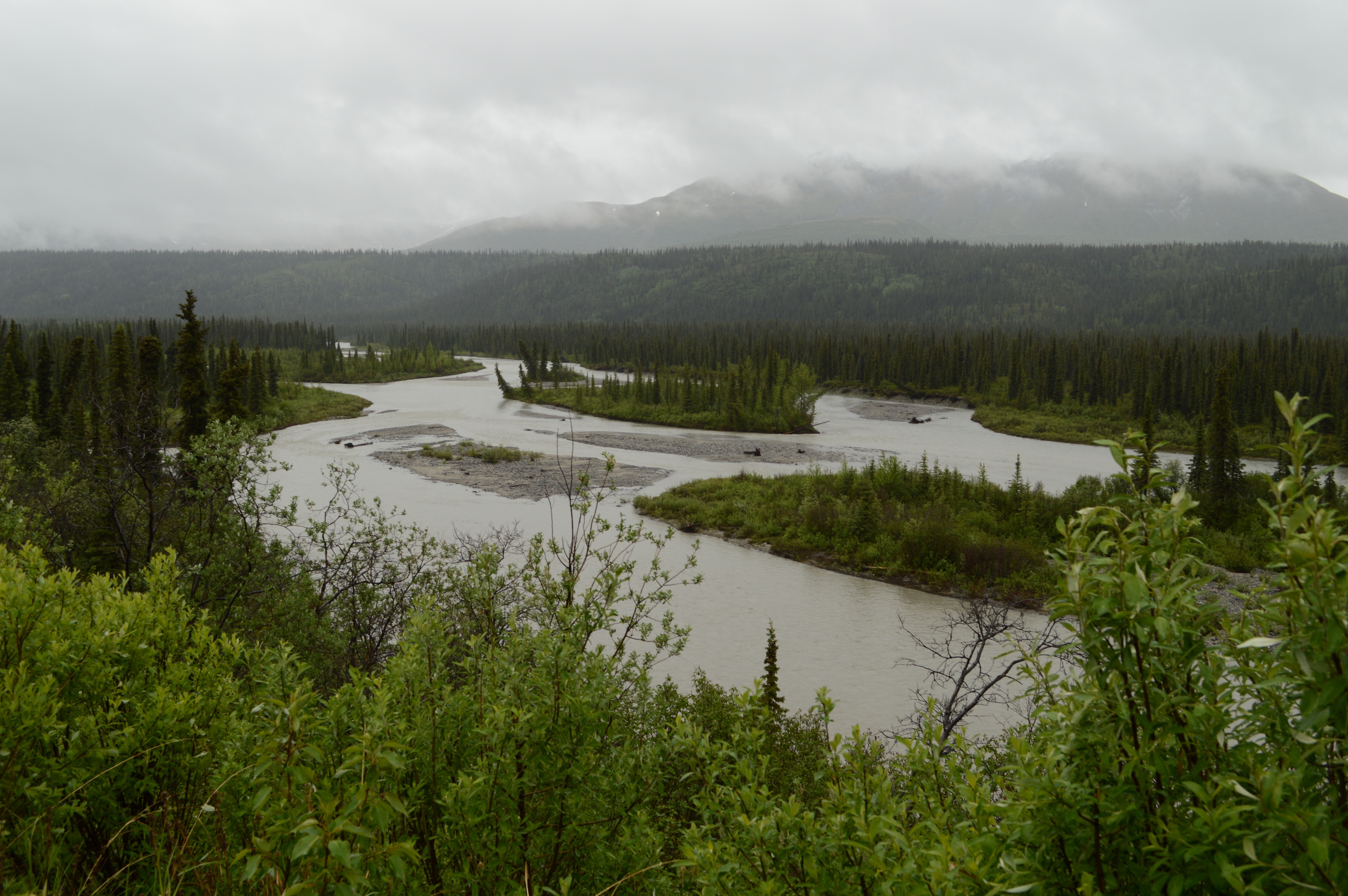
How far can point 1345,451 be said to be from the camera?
50.9m

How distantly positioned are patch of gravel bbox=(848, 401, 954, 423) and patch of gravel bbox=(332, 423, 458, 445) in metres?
40.4

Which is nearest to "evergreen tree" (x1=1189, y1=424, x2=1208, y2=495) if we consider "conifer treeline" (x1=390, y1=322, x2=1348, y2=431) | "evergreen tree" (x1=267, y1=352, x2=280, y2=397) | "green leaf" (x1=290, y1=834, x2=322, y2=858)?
"conifer treeline" (x1=390, y1=322, x2=1348, y2=431)

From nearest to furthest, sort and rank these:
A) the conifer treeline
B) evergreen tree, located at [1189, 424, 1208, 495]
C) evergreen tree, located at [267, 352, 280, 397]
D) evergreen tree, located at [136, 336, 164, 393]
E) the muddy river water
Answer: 1. the muddy river water
2. evergreen tree, located at [136, 336, 164, 393]
3. evergreen tree, located at [1189, 424, 1208, 495]
4. the conifer treeline
5. evergreen tree, located at [267, 352, 280, 397]

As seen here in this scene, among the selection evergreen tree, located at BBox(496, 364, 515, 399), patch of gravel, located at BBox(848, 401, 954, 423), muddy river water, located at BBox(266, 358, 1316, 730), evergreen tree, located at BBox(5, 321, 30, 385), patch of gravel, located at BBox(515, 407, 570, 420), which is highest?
evergreen tree, located at BBox(5, 321, 30, 385)

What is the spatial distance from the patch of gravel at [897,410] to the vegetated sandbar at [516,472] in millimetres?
37742

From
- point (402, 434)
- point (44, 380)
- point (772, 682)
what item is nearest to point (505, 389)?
point (402, 434)

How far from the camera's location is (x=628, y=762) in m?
4.05

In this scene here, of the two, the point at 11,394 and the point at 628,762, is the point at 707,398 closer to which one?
the point at 11,394

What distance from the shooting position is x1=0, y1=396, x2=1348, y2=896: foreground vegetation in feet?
6.95

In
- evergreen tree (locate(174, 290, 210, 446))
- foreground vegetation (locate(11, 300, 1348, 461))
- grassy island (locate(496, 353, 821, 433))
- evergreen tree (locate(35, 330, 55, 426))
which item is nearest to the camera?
evergreen tree (locate(174, 290, 210, 446))

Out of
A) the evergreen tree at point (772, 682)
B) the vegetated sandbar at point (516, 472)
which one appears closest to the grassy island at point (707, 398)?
the vegetated sandbar at point (516, 472)

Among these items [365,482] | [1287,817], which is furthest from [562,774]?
[365,482]

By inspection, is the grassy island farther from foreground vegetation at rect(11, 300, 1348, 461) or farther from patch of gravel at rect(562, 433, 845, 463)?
patch of gravel at rect(562, 433, 845, 463)

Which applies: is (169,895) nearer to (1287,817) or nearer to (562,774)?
(562,774)
